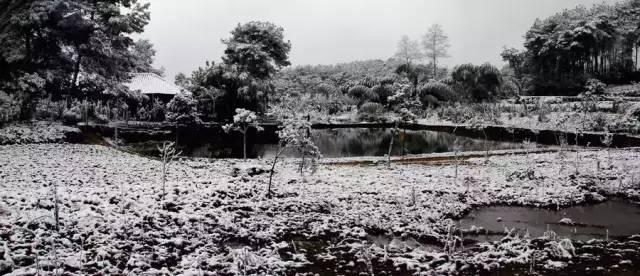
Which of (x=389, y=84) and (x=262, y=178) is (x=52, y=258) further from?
(x=389, y=84)

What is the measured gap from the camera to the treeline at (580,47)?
109 ft

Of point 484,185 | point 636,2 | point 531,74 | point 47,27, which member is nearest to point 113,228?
point 484,185

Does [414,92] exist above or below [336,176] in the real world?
above

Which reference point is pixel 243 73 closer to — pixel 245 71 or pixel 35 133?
pixel 245 71

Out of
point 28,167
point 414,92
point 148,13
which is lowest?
point 28,167

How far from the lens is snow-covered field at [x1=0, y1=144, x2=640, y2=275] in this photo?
4.96 meters

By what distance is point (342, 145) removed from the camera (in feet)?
61.9

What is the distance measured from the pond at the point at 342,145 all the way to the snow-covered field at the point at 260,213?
15.4 feet

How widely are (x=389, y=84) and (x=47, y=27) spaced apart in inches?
857

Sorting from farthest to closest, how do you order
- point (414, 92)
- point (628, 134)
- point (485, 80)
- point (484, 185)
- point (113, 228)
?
point (414, 92), point (485, 80), point (628, 134), point (484, 185), point (113, 228)

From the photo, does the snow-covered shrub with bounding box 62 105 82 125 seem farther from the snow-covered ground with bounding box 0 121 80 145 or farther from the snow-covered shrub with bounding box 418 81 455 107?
the snow-covered shrub with bounding box 418 81 455 107

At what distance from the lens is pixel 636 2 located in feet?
120

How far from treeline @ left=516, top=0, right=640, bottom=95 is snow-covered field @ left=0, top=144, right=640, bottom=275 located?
2575cm

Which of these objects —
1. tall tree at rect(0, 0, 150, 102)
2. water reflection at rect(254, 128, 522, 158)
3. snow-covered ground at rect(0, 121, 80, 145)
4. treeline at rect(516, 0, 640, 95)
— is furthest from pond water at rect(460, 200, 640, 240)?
treeline at rect(516, 0, 640, 95)
